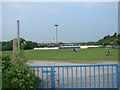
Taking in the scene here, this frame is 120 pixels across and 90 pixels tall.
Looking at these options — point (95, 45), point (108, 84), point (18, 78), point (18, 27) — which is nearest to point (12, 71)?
point (18, 78)

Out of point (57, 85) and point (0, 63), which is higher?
point (0, 63)

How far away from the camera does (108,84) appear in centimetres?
834

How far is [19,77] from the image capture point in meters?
6.68

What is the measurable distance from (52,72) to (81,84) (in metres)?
1.26

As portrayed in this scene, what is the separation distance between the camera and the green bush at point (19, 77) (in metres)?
6.66

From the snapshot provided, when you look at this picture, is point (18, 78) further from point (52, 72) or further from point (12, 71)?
point (52, 72)

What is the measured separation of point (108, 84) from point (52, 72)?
6.00ft

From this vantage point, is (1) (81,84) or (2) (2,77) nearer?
(2) (2,77)

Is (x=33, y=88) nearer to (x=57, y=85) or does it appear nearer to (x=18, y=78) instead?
(x=18, y=78)

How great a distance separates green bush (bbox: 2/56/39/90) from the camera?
262 inches

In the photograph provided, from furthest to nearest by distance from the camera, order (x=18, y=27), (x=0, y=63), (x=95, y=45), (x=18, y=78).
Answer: (x=95, y=45) → (x=18, y=27) → (x=0, y=63) → (x=18, y=78)

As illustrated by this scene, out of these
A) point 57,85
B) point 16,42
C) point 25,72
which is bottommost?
point 57,85

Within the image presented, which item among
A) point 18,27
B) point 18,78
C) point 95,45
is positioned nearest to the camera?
point 18,78

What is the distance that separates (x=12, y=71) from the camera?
6.82m
